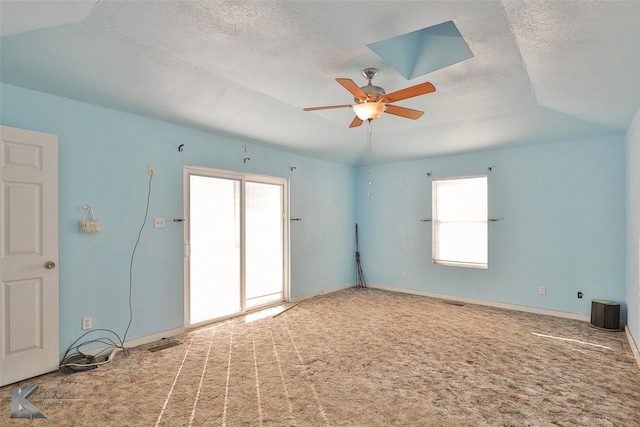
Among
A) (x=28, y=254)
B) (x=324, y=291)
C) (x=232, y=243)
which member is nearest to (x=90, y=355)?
(x=28, y=254)

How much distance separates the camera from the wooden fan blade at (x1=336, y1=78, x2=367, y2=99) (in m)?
2.48

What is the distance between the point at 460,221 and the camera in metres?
5.66

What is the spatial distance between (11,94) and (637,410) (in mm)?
5444

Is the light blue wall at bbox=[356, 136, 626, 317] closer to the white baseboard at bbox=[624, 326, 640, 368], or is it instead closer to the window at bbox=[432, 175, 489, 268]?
the window at bbox=[432, 175, 489, 268]

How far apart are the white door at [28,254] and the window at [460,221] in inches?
206

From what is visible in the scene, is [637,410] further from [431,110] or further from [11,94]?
[11,94]

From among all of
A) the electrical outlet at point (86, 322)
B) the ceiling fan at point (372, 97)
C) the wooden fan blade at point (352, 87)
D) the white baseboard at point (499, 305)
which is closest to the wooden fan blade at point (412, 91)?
the ceiling fan at point (372, 97)

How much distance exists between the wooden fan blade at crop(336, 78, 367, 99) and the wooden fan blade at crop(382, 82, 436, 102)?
186 millimetres

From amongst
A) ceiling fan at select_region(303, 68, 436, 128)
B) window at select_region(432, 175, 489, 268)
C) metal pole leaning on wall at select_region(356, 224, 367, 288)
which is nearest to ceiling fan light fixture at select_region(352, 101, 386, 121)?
ceiling fan at select_region(303, 68, 436, 128)

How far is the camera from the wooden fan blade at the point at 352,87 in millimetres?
2479

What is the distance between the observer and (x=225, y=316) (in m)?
4.57

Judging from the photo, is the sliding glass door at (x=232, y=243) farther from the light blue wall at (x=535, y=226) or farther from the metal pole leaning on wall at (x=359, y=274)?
the light blue wall at (x=535, y=226)

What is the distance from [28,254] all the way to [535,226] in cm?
592

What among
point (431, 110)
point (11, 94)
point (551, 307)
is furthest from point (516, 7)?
point (551, 307)
